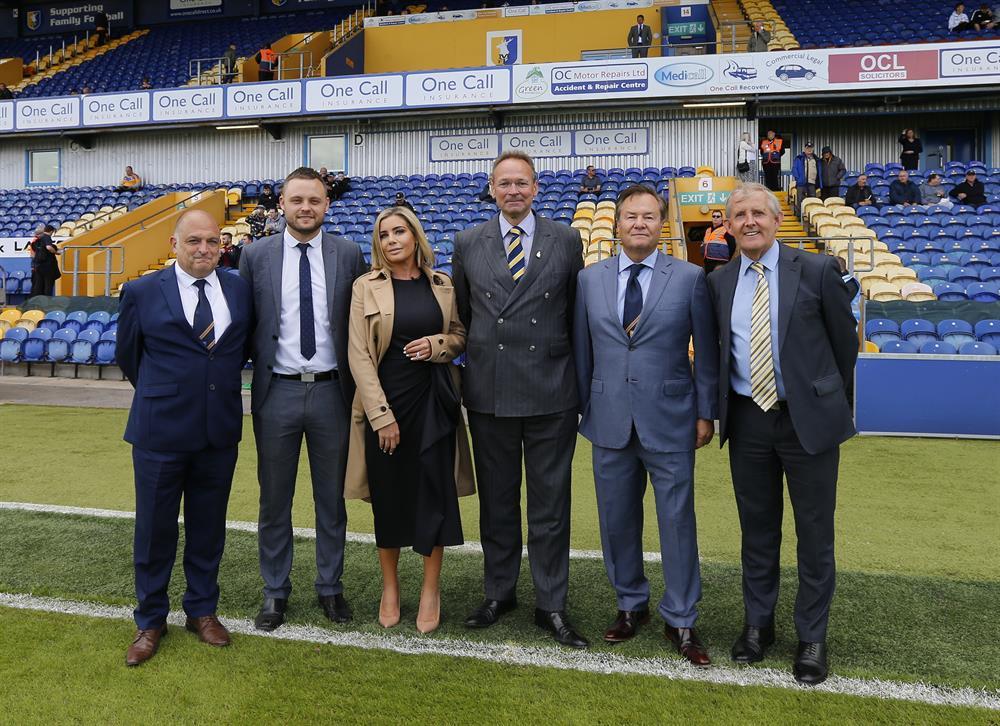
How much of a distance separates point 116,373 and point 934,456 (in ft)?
35.4

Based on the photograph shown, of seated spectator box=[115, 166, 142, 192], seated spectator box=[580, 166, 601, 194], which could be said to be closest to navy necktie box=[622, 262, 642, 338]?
seated spectator box=[580, 166, 601, 194]

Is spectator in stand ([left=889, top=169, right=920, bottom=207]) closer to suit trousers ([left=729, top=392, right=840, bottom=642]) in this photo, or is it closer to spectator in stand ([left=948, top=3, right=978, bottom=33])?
spectator in stand ([left=948, top=3, right=978, bottom=33])

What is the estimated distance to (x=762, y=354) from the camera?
284 cm

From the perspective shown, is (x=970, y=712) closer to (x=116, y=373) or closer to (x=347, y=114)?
(x=116, y=373)

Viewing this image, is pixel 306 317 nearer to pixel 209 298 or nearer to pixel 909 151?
pixel 209 298

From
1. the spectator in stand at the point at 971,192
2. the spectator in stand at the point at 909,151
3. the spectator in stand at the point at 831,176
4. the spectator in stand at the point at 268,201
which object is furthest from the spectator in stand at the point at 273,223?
the spectator in stand at the point at 909,151

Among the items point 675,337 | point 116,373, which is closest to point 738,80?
point 116,373

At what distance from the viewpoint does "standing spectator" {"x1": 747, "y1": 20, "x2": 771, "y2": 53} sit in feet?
56.0

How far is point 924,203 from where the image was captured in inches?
566

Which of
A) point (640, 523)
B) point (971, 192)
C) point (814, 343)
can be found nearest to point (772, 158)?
point (971, 192)

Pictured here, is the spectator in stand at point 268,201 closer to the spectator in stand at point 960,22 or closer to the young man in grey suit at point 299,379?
the young man in grey suit at point 299,379

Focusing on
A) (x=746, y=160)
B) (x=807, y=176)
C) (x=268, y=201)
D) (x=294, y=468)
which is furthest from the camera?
(x=268, y=201)

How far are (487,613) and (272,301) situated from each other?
5.43 ft

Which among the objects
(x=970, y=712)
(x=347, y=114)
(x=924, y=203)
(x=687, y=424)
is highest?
(x=347, y=114)
